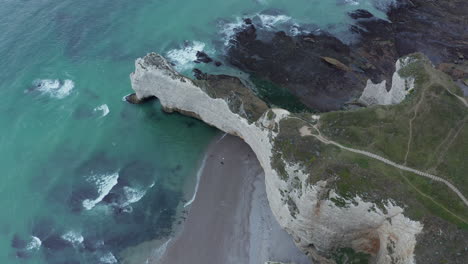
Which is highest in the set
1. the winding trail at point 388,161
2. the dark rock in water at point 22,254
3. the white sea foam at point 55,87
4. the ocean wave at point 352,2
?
the ocean wave at point 352,2

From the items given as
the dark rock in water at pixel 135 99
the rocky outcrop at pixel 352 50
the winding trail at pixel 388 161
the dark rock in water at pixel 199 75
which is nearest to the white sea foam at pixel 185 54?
the dark rock in water at pixel 199 75

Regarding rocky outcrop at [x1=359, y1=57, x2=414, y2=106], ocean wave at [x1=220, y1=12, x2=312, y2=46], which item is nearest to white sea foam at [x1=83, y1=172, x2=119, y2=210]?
ocean wave at [x1=220, y1=12, x2=312, y2=46]

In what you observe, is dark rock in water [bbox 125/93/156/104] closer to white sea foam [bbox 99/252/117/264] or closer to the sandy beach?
the sandy beach

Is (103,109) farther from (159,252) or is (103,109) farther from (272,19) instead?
(272,19)

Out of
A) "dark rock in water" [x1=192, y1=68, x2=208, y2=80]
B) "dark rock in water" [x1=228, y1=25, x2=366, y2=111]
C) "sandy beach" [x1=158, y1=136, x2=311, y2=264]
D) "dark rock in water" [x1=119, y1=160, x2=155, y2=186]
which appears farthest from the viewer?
"dark rock in water" [x1=192, y1=68, x2=208, y2=80]

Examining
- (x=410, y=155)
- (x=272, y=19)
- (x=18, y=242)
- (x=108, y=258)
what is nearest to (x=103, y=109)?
(x=18, y=242)

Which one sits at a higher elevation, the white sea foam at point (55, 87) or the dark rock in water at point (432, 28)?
the dark rock in water at point (432, 28)

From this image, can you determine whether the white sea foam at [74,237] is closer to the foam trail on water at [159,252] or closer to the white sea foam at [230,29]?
the foam trail on water at [159,252]
